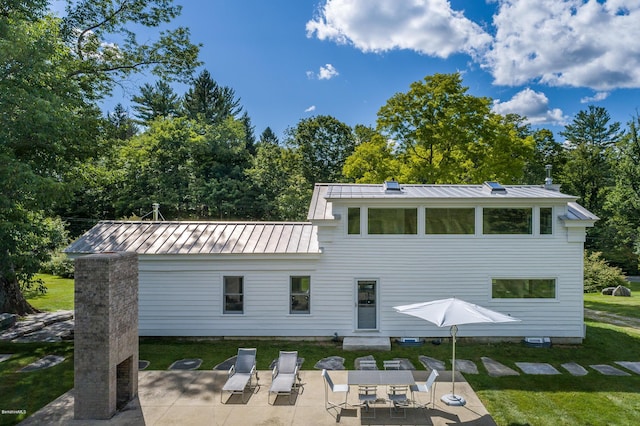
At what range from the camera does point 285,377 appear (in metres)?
9.41

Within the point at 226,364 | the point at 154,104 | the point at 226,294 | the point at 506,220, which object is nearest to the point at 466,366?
the point at 506,220

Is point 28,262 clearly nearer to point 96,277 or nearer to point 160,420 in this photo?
point 96,277

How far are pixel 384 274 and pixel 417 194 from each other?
3.19 meters

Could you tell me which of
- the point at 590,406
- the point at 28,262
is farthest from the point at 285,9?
the point at 590,406

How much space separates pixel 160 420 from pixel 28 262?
9029mm

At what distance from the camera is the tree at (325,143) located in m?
39.1

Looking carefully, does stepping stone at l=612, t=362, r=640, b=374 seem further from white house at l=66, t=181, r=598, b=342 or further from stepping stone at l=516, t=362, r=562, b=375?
stepping stone at l=516, t=362, r=562, b=375

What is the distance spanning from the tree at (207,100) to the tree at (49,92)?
2282 cm

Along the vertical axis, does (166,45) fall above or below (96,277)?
above

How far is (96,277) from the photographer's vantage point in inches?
291

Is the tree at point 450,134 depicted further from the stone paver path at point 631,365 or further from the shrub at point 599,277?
the stone paver path at point 631,365

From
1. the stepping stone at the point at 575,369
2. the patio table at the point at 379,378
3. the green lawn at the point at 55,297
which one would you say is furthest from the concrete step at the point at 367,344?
the green lawn at the point at 55,297

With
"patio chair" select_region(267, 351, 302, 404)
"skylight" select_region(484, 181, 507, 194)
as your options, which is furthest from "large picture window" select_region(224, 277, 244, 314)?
"skylight" select_region(484, 181, 507, 194)

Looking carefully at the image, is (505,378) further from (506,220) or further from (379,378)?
(506,220)
